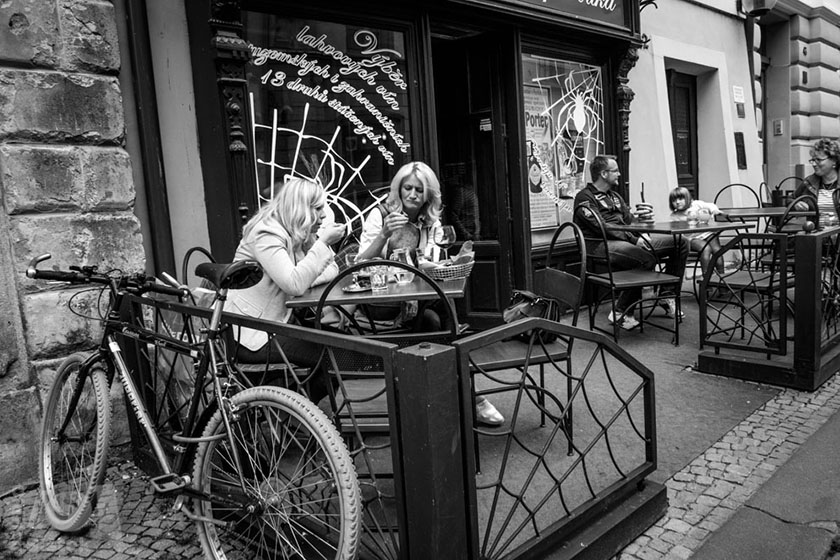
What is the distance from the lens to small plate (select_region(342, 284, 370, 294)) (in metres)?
3.24

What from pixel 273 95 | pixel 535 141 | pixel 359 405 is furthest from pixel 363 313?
pixel 535 141

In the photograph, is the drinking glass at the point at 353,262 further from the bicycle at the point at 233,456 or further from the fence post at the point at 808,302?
the fence post at the point at 808,302

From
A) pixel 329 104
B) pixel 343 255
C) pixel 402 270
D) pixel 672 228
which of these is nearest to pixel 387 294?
pixel 402 270

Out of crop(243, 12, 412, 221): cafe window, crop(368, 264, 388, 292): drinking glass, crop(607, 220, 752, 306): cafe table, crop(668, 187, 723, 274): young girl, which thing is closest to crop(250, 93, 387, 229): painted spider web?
crop(243, 12, 412, 221): cafe window

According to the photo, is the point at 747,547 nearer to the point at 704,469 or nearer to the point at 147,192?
the point at 704,469

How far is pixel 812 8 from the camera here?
11484mm

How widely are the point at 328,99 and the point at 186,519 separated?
3096mm

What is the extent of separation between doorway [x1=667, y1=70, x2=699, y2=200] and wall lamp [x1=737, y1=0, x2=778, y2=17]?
117 centimetres

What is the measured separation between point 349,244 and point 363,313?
135 cm

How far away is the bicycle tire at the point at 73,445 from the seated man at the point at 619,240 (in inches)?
156

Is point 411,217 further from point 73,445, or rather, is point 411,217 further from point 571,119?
point 571,119

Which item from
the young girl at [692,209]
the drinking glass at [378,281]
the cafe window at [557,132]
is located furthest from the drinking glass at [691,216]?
the drinking glass at [378,281]

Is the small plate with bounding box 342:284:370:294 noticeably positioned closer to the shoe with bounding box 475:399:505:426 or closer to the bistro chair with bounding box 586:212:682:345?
the shoe with bounding box 475:399:505:426

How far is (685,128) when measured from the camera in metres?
9.47
